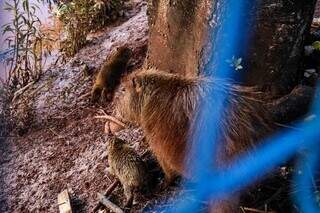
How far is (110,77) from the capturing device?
15.4 feet

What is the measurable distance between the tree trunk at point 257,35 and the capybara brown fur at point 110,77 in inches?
59.4

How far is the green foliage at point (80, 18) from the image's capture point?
6.02 meters

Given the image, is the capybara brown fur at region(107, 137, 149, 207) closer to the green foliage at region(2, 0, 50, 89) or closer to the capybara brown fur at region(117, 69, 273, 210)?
the capybara brown fur at region(117, 69, 273, 210)

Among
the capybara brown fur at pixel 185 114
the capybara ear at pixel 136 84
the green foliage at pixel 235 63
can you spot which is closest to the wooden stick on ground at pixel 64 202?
the capybara brown fur at pixel 185 114

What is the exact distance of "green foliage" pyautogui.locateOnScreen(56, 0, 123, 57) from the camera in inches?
237

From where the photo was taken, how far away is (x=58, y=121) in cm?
475

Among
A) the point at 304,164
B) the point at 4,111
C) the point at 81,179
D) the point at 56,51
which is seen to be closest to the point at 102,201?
the point at 81,179

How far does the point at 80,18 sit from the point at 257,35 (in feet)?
13.0

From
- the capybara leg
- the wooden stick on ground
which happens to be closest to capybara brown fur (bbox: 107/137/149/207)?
the capybara leg

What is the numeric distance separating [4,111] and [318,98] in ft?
12.0

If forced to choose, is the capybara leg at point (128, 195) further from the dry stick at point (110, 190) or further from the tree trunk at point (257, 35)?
the tree trunk at point (257, 35)

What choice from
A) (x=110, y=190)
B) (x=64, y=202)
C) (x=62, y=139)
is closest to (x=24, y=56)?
(x=62, y=139)

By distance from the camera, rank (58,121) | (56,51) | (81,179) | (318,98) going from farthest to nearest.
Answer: (56,51), (58,121), (81,179), (318,98)

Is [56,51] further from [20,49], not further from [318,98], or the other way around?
[318,98]
